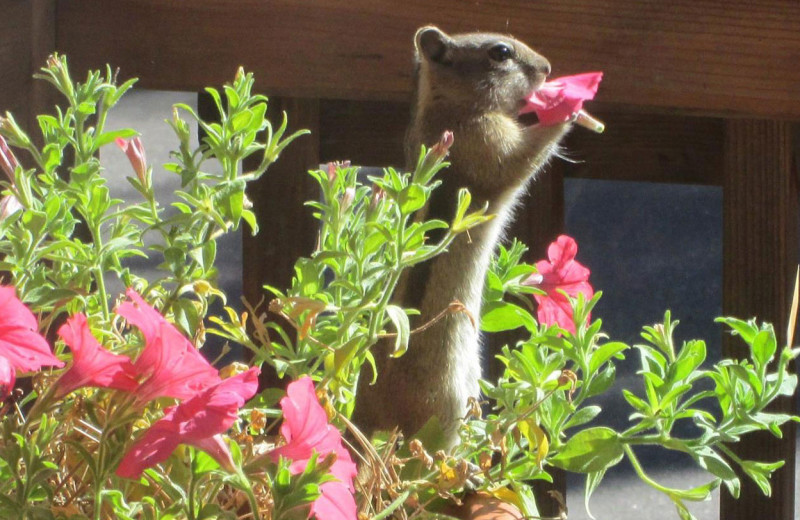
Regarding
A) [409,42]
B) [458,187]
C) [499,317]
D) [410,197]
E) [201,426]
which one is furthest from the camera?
[458,187]

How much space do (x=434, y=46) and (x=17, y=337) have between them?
4.23 ft

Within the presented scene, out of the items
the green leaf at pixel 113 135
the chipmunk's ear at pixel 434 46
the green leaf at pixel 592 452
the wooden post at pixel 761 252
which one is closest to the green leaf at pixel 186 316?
the green leaf at pixel 113 135

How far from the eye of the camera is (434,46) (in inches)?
67.1

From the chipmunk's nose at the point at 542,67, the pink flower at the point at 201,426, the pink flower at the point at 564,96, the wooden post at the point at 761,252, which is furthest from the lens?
the chipmunk's nose at the point at 542,67

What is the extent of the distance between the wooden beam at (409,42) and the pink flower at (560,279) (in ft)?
1.13

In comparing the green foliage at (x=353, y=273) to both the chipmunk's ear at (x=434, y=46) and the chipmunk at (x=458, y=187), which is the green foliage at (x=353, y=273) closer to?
the chipmunk at (x=458, y=187)

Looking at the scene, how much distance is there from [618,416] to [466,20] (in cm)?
326

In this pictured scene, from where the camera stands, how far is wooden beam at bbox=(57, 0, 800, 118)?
3.86 ft

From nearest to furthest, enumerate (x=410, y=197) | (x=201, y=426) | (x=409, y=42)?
1. (x=201, y=426)
2. (x=410, y=197)
3. (x=409, y=42)

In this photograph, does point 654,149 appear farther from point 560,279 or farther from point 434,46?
point 560,279

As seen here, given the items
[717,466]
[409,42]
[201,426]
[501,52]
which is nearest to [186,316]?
[201,426]

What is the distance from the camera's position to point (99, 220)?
0.66 m

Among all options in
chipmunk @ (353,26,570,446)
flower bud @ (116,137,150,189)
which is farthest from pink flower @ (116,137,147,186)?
chipmunk @ (353,26,570,446)

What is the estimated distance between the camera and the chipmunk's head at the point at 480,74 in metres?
1.79
